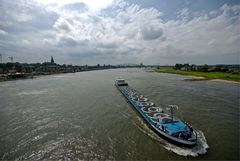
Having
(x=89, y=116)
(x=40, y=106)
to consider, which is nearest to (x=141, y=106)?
(x=89, y=116)

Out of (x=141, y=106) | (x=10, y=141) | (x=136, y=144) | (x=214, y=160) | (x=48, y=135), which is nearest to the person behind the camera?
(x=214, y=160)

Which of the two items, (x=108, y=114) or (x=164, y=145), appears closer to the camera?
(x=164, y=145)

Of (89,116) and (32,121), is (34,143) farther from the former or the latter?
(89,116)

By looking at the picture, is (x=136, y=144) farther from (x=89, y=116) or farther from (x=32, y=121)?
(x=32, y=121)

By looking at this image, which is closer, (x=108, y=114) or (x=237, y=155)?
(x=237, y=155)

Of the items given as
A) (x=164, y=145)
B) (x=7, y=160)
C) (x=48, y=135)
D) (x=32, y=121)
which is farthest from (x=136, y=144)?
(x=32, y=121)

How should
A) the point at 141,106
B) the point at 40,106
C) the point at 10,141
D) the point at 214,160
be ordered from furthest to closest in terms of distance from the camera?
the point at 40,106 → the point at 141,106 → the point at 10,141 → the point at 214,160

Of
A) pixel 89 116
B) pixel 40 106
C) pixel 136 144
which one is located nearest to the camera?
pixel 136 144

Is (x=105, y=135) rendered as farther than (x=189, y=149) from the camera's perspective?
Yes

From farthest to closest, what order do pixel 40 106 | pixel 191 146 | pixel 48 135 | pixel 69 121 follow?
pixel 40 106, pixel 69 121, pixel 48 135, pixel 191 146
